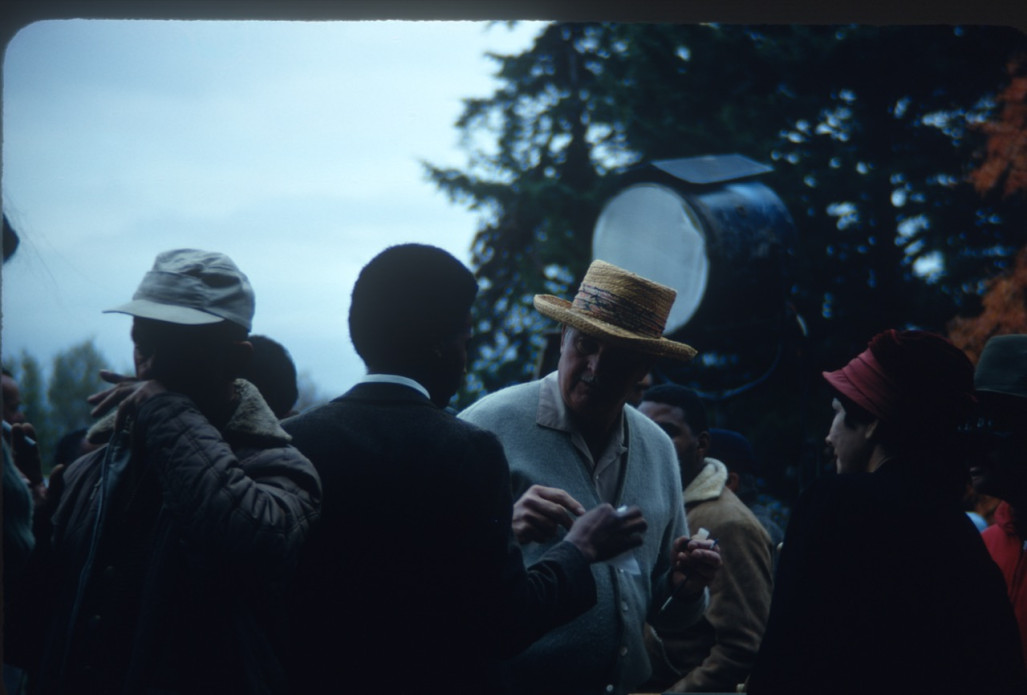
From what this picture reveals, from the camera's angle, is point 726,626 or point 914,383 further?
point 726,626

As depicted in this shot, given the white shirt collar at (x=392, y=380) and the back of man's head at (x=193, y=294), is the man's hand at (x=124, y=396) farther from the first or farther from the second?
the white shirt collar at (x=392, y=380)

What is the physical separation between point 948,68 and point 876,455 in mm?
4960

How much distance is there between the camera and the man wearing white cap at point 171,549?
1.75m

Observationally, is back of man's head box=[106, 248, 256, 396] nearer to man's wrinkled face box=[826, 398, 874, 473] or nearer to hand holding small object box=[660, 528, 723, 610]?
hand holding small object box=[660, 528, 723, 610]

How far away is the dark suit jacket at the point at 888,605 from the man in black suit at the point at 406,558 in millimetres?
557

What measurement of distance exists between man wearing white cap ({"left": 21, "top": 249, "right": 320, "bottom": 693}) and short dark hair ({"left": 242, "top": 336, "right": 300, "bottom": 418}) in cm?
104

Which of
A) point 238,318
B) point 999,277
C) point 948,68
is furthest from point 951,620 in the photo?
point 948,68

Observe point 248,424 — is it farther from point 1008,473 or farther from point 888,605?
point 1008,473

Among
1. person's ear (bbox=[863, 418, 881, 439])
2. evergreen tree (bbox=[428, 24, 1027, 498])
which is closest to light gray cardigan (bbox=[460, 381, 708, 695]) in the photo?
person's ear (bbox=[863, 418, 881, 439])

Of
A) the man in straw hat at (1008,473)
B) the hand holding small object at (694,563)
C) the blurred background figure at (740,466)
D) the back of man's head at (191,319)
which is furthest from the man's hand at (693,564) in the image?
the blurred background figure at (740,466)

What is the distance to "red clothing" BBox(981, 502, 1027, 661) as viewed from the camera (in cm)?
260

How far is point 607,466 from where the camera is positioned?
2523 millimetres

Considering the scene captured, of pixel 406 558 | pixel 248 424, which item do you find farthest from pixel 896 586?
pixel 248 424

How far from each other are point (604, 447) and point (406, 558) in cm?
90
